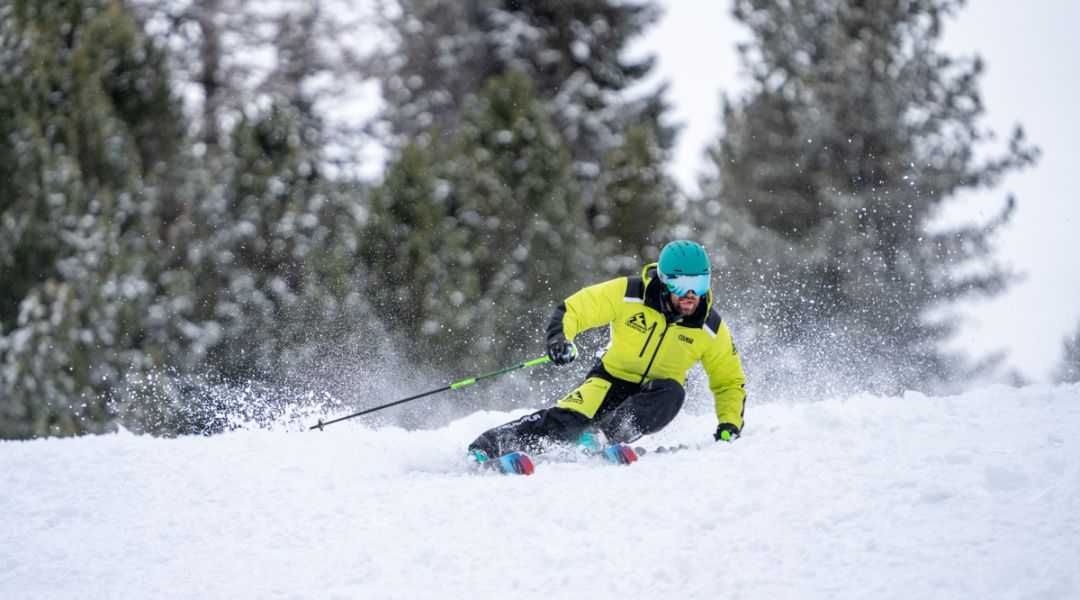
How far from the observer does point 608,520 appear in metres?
4.41

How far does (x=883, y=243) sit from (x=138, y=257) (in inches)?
448

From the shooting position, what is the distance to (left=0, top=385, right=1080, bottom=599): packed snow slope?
144 inches

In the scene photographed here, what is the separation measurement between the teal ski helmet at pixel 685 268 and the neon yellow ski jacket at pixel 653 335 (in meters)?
0.18

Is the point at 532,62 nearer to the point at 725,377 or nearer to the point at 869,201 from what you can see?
the point at 869,201

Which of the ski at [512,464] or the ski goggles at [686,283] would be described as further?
the ski goggles at [686,283]

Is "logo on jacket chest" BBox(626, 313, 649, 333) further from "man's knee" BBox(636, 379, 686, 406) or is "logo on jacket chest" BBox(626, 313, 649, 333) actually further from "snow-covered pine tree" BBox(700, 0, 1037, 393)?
"snow-covered pine tree" BBox(700, 0, 1037, 393)

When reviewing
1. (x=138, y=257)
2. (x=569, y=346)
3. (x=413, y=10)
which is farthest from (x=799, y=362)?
(x=413, y=10)

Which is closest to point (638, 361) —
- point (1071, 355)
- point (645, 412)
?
point (645, 412)

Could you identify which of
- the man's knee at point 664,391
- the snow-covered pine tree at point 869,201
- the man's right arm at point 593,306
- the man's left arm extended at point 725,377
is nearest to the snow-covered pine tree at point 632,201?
the snow-covered pine tree at point 869,201

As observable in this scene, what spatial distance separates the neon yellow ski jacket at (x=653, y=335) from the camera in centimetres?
622

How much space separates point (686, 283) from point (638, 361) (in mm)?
→ 635

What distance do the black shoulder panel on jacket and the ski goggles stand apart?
230 millimetres

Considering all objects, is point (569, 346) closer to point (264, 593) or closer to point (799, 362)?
point (264, 593)

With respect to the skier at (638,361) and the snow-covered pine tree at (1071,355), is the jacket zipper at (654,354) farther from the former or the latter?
the snow-covered pine tree at (1071,355)
